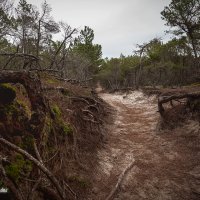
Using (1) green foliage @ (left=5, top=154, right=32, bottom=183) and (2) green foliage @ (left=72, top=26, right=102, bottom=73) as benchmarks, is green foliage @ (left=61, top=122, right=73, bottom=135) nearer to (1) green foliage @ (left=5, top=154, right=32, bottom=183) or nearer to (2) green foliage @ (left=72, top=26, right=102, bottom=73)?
(1) green foliage @ (left=5, top=154, right=32, bottom=183)

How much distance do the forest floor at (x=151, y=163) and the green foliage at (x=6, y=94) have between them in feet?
8.60

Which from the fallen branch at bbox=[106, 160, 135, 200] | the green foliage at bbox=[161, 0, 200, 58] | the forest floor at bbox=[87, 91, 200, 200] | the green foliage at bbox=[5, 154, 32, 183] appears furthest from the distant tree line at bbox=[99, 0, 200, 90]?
the green foliage at bbox=[5, 154, 32, 183]

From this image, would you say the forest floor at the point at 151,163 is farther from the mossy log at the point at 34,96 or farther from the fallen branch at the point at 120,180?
the mossy log at the point at 34,96

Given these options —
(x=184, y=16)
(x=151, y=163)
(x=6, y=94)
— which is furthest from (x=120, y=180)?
(x=184, y=16)

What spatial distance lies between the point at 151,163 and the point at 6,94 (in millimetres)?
4187

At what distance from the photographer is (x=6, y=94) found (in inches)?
160

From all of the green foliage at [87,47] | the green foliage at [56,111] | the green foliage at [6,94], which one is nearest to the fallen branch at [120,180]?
the green foliage at [56,111]

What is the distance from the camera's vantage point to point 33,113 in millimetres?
3902

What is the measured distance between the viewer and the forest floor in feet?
14.4

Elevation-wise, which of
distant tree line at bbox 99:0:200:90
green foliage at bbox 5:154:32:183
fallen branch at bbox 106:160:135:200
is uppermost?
distant tree line at bbox 99:0:200:90

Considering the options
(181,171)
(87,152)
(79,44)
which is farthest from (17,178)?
(79,44)

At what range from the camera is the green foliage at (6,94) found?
3.93 meters

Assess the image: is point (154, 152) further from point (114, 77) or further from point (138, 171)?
point (114, 77)

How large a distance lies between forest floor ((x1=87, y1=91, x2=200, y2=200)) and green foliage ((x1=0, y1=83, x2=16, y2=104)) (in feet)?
8.60
